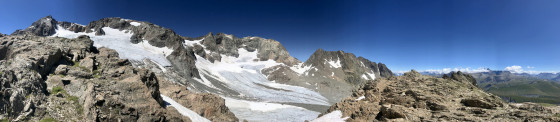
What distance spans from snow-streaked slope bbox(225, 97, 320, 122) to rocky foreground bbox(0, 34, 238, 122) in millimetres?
38798

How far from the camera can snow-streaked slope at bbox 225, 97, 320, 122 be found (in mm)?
63500

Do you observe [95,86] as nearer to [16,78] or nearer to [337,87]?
[16,78]

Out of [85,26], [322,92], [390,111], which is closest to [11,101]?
[390,111]

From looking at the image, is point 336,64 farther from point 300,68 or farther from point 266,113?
point 266,113

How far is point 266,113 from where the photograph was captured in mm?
70438

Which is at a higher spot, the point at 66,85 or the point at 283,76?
the point at 283,76

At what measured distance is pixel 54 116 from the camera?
1434cm

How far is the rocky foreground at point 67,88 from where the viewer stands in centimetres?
1359

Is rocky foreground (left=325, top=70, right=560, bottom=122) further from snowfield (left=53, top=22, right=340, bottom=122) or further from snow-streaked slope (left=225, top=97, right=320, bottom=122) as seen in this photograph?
snow-streaked slope (left=225, top=97, right=320, bottom=122)

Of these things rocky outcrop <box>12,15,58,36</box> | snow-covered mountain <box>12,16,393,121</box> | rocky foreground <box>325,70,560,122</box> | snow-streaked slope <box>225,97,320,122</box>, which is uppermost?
rocky outcrop <box>12,15,58,36</box>

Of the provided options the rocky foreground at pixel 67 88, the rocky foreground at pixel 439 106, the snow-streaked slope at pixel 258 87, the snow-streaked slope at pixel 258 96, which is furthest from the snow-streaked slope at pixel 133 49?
the rocky foreground at pixel 439 106

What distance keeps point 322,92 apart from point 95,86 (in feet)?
424

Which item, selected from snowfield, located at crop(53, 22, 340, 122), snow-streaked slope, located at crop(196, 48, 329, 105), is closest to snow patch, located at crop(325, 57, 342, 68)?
snowfield, located at crop(53, 22, 340, 122)

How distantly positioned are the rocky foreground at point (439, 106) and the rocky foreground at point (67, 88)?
16.4 metres
